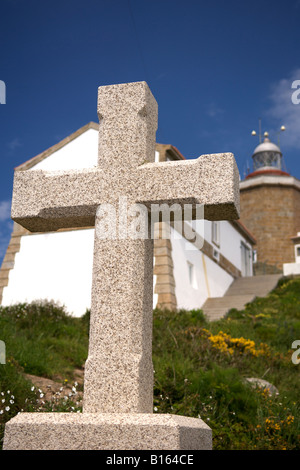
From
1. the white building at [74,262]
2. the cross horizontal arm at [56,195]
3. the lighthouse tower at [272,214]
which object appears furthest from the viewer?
the lighthouse tower at [272,214]

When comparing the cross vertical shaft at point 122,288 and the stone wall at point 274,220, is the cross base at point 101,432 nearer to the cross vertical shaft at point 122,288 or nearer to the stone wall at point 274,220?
the cross vertical shaft at point 122,288

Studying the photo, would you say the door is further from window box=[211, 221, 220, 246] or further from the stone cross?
the stone cross

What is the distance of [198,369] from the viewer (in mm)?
7891

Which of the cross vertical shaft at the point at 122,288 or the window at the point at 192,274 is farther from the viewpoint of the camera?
the window at the point at 192,274

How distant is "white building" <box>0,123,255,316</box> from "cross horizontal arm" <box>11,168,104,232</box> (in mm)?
9956

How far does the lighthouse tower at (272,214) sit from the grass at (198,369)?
18532 mm

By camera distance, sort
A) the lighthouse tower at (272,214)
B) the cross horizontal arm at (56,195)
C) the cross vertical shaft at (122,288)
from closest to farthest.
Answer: the cross vertical shaft at (122,288) < the cross horizontal arm at (56,195) < the lighthouse tower at (272,214)

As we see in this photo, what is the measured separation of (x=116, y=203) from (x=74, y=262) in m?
11.7

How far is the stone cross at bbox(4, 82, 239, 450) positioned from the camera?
3602 mm

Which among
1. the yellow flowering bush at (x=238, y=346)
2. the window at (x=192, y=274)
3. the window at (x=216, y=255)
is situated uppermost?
the window at (x=216, y=255)

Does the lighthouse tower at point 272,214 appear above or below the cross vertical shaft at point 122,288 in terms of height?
above

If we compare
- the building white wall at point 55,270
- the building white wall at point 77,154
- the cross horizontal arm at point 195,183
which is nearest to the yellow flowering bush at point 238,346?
the building white wall at point 55,270

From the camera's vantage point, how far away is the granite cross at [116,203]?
142 inches
